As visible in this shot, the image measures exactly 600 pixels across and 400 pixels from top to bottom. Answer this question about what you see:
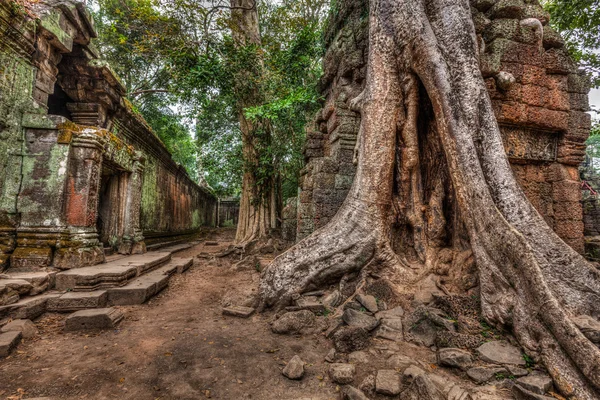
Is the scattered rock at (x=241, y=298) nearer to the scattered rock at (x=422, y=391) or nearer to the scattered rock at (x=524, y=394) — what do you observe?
the scattered rock at (x=422, y=391)

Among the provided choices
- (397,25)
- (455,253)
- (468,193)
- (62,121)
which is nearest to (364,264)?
(455,253)

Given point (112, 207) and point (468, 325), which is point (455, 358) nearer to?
point (468, 325)

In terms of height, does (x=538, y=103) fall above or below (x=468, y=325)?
above

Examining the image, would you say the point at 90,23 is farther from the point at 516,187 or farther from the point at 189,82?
the point at 516,187

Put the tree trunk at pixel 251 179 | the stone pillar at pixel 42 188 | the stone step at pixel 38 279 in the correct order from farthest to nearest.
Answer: the tree trunk at pixel 251 179 → the stone pillar at pixel 42 188 → the stone step at pixel 38 279

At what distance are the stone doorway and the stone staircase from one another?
152 cm

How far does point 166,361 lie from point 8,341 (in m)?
1.23

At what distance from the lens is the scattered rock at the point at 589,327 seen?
5.25ft

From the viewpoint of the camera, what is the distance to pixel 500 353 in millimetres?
1812

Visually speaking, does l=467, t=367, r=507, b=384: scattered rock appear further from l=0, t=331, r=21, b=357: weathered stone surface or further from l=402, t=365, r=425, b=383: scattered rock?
Result: l=0, t=331, r=21, b=357: weathered stone surface

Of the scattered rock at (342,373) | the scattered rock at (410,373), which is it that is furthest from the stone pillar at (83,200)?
the scattered rock at (410,373)

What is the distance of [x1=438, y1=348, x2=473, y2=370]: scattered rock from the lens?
69.4 inches

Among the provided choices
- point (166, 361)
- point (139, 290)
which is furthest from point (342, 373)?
point (139, 290)

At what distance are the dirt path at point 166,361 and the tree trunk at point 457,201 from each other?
2.12 ft
